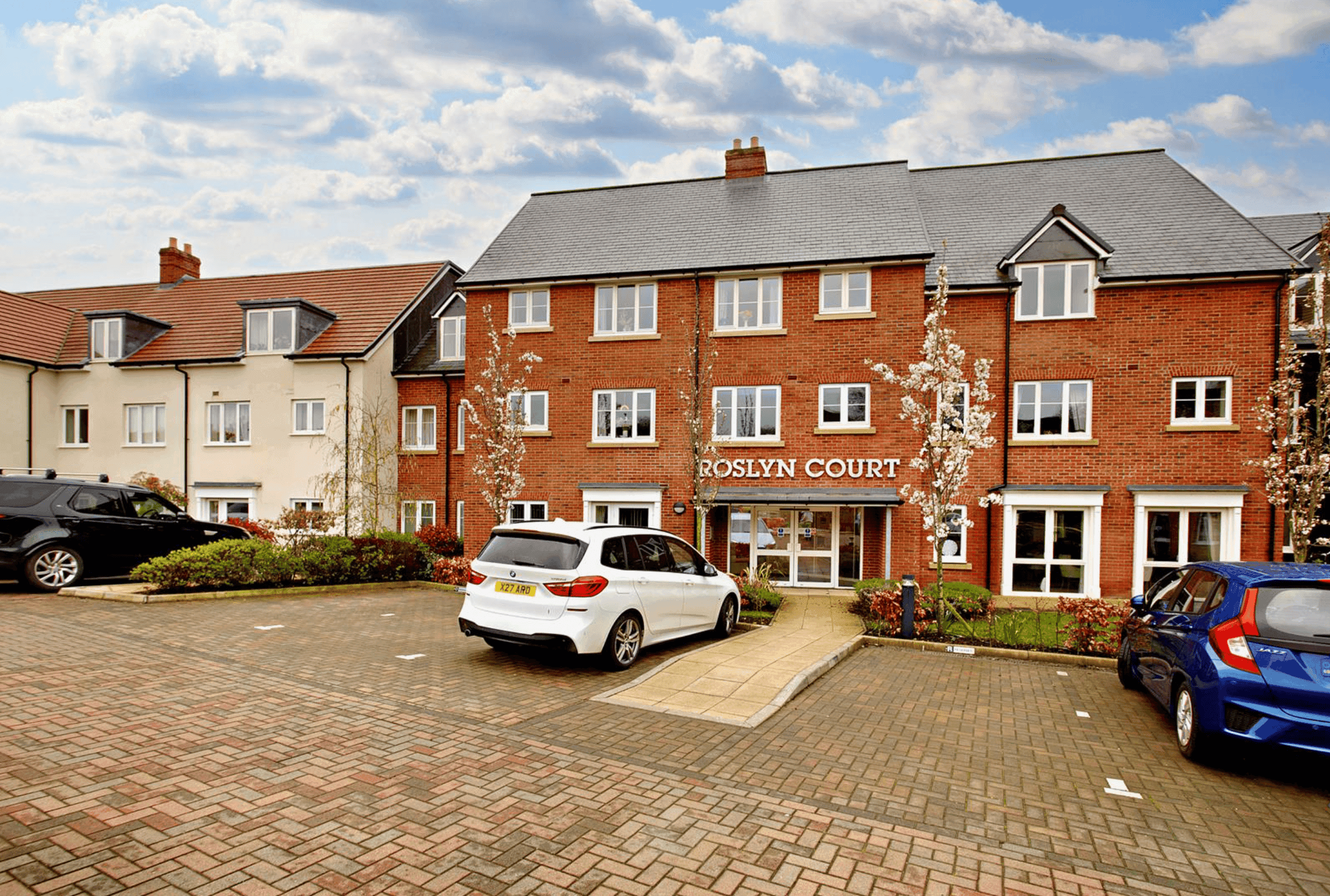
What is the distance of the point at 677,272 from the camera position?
17.3 meters

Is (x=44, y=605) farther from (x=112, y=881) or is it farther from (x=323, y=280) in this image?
(x=323, y=280)

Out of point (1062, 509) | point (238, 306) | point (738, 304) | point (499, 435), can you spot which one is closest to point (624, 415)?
point (499, 435)

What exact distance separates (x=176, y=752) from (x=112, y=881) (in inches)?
70.9

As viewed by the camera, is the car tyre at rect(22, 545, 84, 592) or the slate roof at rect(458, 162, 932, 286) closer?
the car tyre at rect(22, 545, 84, 592)

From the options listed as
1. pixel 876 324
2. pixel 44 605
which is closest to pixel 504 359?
pixel 876 324

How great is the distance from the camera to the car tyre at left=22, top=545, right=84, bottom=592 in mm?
11109

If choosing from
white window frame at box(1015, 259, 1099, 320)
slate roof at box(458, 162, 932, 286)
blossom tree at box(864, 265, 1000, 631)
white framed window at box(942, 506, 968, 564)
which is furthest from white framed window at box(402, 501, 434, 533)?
white window frame at box(1015, 259, 1099, 320)

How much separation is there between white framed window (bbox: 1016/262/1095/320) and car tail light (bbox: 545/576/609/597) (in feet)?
44.0

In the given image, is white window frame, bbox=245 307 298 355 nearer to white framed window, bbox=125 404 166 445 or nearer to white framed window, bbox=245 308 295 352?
white framed window, bbox=245 308 295 352

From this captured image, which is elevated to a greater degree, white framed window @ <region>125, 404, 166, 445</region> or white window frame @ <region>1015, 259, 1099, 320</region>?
white window frame @ <region>1015, 259, 1099, 320</region>

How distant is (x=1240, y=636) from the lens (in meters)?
5.30

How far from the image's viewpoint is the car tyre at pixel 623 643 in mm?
7809

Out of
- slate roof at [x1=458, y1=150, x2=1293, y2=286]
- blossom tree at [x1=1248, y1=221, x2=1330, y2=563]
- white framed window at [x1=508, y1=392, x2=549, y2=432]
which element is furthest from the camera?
white framed window at [x1=508, y1=392, x2=549, y2=432]

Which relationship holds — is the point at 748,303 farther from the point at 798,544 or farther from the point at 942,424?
the point at 942,424
